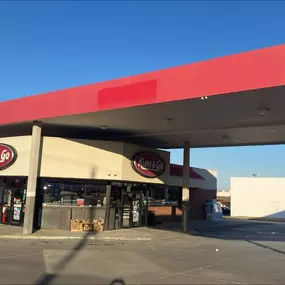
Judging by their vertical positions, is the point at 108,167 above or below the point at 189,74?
below

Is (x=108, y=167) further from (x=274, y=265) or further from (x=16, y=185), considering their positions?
(x=274, y=265)

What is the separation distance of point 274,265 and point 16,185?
50.7 ft

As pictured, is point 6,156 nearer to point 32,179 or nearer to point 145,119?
point 32,179

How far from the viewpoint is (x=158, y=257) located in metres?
13.3

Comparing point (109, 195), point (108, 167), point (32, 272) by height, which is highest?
point (108, 167)

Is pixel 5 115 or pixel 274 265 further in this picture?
pixel 5 115

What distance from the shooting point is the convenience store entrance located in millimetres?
22594

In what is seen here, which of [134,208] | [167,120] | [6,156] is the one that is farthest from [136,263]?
[134,208]

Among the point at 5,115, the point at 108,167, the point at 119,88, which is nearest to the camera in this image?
the point at 119,88

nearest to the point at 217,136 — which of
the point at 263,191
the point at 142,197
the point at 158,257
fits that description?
the point at 142,197

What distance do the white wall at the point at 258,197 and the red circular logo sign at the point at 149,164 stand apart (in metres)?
31.5

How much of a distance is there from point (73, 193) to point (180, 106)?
32.5ft

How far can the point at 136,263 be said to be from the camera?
38.9ft

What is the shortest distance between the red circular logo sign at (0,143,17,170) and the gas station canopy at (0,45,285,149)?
49.2 inches
